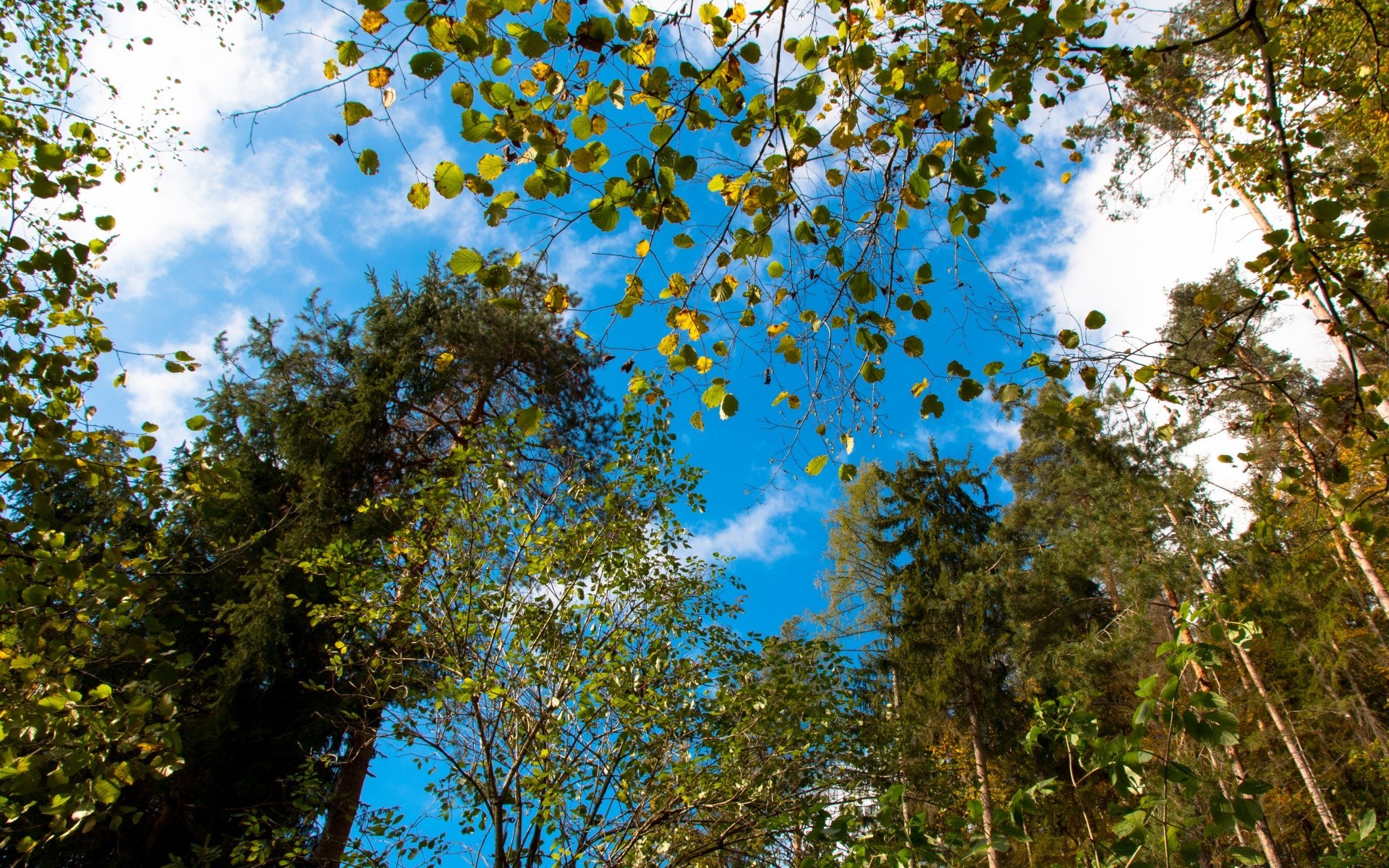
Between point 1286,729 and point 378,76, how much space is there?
1572 centimetres

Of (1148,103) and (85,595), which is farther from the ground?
(1148,103)

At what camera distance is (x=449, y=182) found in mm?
1698

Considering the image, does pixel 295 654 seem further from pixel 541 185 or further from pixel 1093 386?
pixel 1093 386

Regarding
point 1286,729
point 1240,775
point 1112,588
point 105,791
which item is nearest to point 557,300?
point 105,791

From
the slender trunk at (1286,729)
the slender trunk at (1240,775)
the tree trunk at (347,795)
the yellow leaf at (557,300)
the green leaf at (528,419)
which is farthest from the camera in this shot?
the slender trunk at (1286,729)

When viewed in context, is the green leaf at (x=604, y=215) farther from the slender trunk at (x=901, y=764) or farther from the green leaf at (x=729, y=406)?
the slender trunk at (x=901, y=764)

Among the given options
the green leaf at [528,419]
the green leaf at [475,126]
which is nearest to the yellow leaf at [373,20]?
the green leaf at [475,126]

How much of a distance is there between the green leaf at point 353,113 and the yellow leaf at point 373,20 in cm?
20

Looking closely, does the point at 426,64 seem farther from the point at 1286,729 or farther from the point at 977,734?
the point at 1286,729

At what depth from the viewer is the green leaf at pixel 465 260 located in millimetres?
1644

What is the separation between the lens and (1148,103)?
3.98 meters

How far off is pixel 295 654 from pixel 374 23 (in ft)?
26.3

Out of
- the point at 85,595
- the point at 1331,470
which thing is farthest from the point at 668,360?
the point at 85,595

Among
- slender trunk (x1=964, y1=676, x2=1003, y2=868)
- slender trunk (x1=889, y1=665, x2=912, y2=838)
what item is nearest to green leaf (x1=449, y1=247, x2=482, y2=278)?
slender trunk (x1=889, y1=665, x2=912, y2=838)
